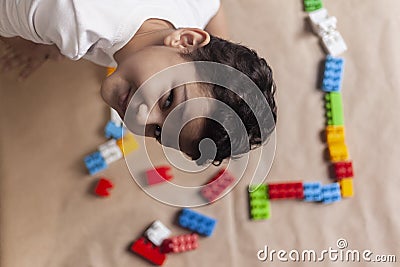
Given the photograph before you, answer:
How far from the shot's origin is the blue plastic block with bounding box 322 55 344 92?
82 cm

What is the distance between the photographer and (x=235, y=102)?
1.79 feet

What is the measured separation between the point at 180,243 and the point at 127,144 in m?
0.15

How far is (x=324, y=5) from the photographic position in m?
0.85

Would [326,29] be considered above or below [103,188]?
above

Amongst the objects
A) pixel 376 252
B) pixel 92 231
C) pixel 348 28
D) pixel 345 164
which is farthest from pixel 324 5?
pixel 92 231

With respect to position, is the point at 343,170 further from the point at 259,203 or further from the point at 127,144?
the point at 127,144

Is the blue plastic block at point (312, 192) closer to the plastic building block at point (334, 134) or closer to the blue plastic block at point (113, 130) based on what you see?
the plastic building block at point (334, 134)

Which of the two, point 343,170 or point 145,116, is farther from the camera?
point 343,170

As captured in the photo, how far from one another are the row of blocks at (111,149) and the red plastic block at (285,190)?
20cm

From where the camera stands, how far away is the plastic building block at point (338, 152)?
81cm

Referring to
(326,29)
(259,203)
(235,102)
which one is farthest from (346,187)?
(235,102)

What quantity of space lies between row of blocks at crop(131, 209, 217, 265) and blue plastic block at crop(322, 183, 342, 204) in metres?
0.16

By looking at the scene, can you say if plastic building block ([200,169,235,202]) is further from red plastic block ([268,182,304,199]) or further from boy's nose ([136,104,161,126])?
boy's nose ([136,104,161,126])

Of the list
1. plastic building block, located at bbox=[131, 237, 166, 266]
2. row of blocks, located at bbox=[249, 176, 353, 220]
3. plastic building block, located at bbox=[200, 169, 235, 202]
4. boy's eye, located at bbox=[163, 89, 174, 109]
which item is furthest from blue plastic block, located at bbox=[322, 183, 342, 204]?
boy's eye, located at bbox=[163, 89, 174, 109]
